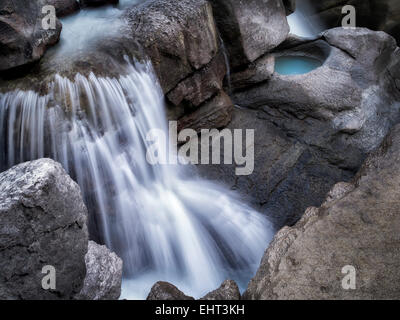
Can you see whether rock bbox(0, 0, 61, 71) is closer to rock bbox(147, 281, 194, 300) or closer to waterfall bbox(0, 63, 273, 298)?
waterfall bbox(0, 63, 273, 298)

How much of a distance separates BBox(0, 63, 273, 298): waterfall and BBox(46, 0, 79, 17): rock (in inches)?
63.8

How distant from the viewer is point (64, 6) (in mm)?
5070

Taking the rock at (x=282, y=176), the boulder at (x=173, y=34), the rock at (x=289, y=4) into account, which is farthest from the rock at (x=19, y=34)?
the rock at (x=289, y=4)

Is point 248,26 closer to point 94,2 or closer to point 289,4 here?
point 289,4

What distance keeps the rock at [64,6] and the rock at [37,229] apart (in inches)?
130

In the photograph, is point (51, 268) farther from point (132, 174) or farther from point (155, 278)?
point (132, 174)

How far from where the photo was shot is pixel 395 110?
221 inches

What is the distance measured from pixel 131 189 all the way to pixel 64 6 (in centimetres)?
273

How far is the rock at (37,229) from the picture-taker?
7.50 feet

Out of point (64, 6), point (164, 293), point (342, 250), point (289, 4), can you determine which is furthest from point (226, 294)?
point (289, 4)

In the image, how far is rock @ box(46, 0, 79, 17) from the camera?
16.3 ft

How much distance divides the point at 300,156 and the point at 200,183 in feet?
4.44

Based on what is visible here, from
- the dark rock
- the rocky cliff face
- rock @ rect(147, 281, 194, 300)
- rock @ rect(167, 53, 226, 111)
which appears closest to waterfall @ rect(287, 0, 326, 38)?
rock @ rect(167, 53, 226, 111)

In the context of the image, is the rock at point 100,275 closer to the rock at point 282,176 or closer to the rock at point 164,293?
the rock at point 164,293
